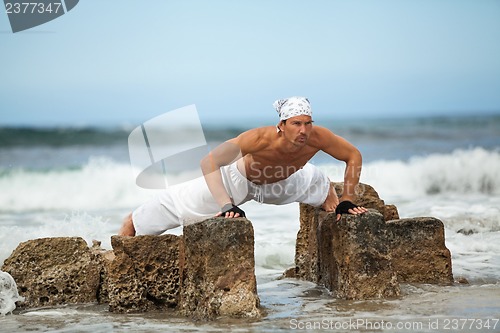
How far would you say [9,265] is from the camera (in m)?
7.72

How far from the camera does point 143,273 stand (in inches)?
284

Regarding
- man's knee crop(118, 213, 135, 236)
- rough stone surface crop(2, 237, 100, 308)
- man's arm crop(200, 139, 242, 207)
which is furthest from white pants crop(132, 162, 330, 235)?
rough stone surface crop(2, 237, 100, 308)

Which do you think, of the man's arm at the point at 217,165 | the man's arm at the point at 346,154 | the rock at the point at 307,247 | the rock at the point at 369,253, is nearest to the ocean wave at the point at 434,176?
the rock at the point at 307,247

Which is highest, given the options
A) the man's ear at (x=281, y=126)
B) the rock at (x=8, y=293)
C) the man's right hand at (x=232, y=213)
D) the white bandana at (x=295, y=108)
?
the white bandana at (x=295, y=108)

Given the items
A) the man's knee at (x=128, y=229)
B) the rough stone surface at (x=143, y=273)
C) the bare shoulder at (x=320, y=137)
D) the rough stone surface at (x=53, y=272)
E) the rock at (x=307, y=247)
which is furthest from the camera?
the rock at (x=307, y=247)

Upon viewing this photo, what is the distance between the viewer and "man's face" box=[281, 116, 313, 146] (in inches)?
285

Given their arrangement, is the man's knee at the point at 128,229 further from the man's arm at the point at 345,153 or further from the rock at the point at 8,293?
the man's arm at the point at 345,153

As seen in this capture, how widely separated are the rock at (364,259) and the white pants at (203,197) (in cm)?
60

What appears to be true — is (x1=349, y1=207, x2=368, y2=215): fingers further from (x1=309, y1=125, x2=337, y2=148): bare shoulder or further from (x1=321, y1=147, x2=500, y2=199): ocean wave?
(x1=321, y1=147, x2=500, y2=199): ocean wave

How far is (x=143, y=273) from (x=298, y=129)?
1.84 m

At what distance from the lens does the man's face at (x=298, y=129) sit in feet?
23.7

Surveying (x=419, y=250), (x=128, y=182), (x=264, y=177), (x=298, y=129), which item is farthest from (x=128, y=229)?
(x=128, y=182)

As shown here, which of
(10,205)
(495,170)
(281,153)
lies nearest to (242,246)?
(281,153)

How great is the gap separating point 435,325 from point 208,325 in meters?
1.73
